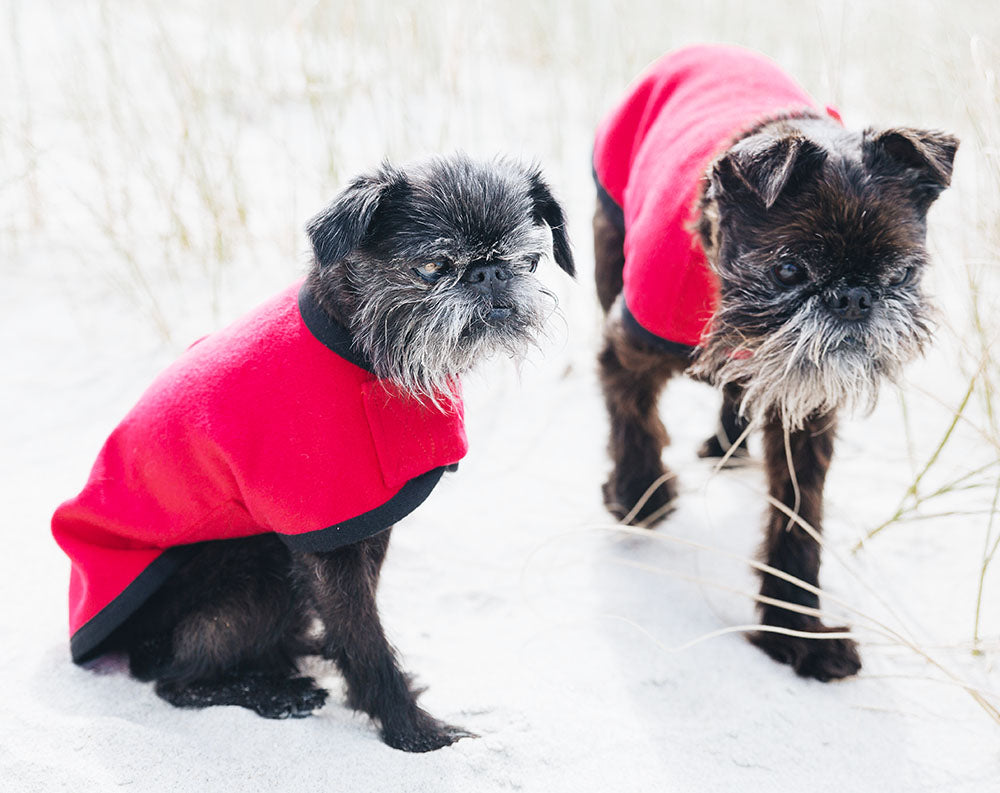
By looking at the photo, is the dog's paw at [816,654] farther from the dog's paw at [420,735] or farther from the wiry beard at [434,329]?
the wiry beard at [434,329]

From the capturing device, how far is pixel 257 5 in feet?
21.5

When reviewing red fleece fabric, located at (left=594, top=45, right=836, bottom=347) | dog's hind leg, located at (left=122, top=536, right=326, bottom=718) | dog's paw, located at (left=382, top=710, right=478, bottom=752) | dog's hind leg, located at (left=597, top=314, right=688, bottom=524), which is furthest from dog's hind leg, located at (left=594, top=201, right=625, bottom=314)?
dog's paw, located at (left=382, top=710, right=478, bottom=752)

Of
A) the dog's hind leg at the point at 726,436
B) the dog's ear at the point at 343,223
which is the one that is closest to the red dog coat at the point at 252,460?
the dog's ear at the point at 343,223

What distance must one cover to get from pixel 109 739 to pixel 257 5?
593cm

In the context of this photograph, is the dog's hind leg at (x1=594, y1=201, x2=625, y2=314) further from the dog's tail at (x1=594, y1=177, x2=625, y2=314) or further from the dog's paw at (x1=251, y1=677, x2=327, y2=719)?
the dog's paw at (x1=251, y1=677, x2=327, y2=719)

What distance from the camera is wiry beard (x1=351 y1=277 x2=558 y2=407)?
202 cm

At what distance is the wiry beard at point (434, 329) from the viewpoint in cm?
202

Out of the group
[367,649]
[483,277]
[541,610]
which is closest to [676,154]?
[483,277]

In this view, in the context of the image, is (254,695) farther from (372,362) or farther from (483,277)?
(483,277)

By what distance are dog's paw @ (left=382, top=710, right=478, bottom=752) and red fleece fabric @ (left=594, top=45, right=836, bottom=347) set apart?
1390 mm

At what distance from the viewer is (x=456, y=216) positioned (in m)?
2.00

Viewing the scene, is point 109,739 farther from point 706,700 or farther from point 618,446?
point 618,446

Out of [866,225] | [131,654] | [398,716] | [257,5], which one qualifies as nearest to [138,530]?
[131,654]

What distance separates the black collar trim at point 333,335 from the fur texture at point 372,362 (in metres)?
0.02
